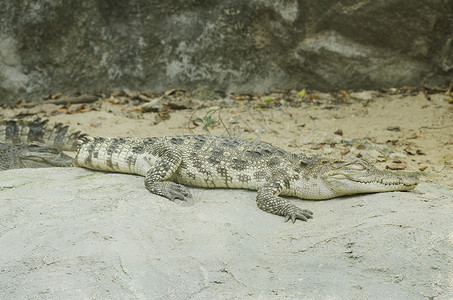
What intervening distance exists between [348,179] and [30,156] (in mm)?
3911

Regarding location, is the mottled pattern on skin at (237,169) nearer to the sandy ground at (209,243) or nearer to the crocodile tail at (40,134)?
the sandy ground at (209,243)

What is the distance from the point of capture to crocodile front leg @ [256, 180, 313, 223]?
3.97 m

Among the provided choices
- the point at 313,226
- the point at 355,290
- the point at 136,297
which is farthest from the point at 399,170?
the point at 136,297

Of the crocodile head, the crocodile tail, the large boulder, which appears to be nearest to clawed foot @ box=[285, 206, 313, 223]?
the crocodile head

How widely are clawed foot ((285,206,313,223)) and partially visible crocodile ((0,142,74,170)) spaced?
118 inches

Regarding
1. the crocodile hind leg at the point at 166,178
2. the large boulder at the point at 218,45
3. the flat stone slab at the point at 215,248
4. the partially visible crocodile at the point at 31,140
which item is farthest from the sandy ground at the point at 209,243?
the large boulder at the point at 218,45

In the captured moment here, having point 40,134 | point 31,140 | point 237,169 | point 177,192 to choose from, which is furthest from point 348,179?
point 31,140

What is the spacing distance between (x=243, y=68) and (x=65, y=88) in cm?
324

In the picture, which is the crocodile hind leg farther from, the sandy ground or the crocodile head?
the crocodile head

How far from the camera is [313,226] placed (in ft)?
12.4

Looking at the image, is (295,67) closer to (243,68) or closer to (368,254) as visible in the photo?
(243,68)

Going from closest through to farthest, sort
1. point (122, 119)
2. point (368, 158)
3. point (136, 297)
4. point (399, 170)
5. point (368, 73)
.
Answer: point (136, 297)
point (399, 170)
point (368, 158)
point (122, 119)
point (368, 73)

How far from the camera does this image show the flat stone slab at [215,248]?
2898mm

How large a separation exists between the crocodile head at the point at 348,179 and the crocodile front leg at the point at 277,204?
12.2 inches
